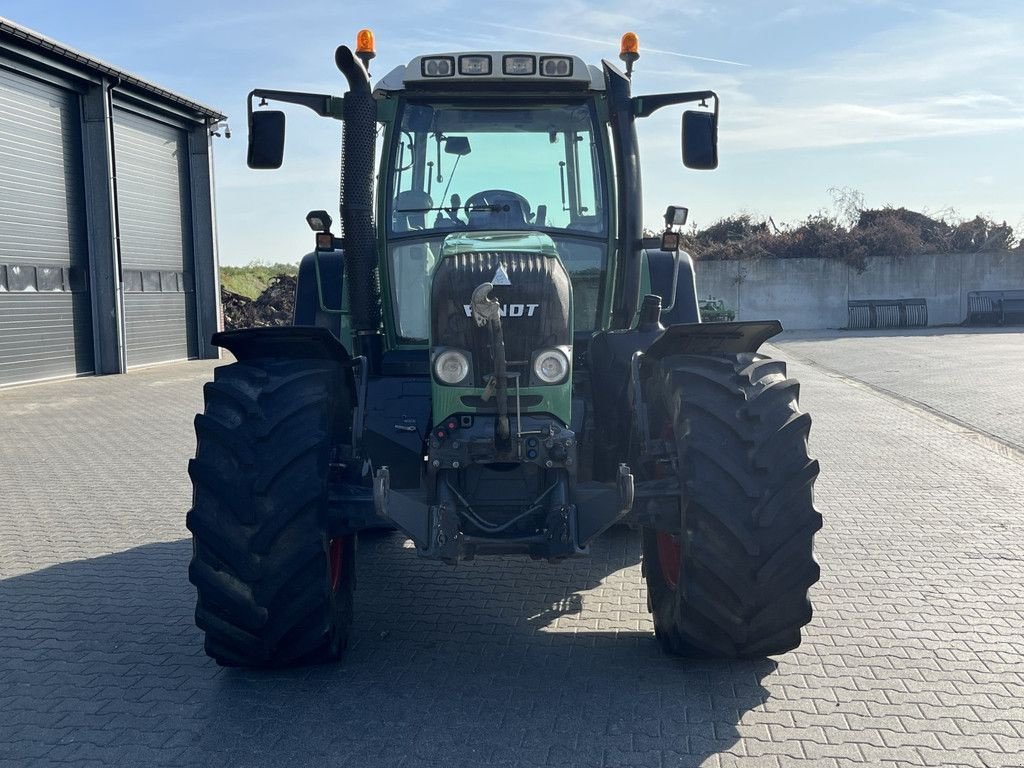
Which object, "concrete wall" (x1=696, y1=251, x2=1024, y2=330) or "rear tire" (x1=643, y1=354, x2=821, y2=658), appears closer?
"rear tire" (x1=643, y1=354, x2=821, y2=658)

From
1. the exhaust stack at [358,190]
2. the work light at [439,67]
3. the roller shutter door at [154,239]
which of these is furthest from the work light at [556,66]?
the roller shutter door at [154,239]

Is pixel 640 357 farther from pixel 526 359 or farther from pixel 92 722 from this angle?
pixel 92 722

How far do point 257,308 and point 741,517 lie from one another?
25450mm

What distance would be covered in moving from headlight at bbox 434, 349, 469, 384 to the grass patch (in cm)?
2686

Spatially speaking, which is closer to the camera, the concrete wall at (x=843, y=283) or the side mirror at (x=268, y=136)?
the side mirror at (x=268, y=136)

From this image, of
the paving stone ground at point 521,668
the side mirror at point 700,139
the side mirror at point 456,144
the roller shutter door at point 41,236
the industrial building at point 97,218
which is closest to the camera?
the paving stone ground at point 521,668

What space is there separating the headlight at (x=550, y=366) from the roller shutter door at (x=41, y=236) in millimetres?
14890

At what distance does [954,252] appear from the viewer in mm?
34844

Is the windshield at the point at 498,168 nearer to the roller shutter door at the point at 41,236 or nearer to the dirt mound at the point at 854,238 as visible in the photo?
the roller shutter door at the point at 41,236

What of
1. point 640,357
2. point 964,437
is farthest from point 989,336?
point 640,357

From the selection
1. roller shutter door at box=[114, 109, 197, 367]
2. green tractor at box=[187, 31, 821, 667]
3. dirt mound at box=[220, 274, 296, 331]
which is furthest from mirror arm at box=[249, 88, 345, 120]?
dirt mound at box=[220, 274, 296, 331]

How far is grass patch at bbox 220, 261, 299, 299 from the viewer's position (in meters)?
32.5

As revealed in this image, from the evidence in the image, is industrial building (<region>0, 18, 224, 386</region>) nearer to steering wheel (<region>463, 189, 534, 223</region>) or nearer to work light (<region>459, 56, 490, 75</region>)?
steering wheel (<region>463, 189, 534, 223</region>)

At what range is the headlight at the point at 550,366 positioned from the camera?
4348 millimetres
